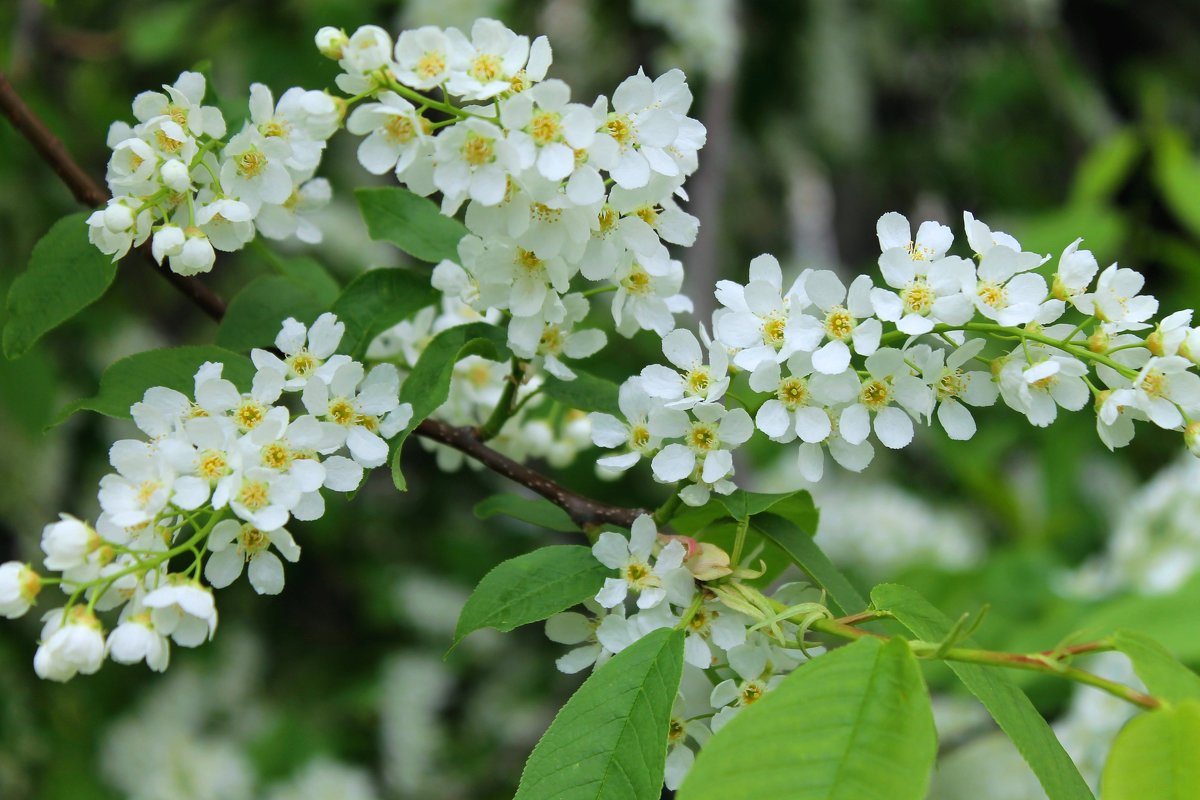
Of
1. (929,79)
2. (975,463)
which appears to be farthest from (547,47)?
(929,79)

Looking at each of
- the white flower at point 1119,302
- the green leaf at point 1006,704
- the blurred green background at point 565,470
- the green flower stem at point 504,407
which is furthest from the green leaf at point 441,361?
the blurred green background at point 565,470

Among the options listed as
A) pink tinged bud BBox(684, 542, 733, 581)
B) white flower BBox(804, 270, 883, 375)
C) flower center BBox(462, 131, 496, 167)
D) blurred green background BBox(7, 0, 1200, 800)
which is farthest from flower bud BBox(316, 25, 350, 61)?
blurred green background BBox(7, 0, 1200, 800)

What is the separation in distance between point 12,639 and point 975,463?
3.16m

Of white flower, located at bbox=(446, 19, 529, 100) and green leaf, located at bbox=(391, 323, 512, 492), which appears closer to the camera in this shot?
white flower, located at bbox=(446, 19, 529, 100)

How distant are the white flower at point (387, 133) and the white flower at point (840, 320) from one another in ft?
1.28

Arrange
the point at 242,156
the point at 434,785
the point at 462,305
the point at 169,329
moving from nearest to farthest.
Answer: the point at 242,156 < the point at 462,305 < the point at 434,785 < the point at 169,329

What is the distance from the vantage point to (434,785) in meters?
3.45

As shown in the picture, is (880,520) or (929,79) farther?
(929,79)

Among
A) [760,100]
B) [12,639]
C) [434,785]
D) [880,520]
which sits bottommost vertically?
[434,785]

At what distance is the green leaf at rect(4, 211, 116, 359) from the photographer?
1208 millimetres

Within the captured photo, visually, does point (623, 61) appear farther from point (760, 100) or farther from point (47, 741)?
point (47, 741)

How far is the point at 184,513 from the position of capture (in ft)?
3.26

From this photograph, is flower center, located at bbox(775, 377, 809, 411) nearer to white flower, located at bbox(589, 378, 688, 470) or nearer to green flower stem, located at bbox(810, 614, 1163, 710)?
white flower, located at bbox(589, 378, 688, 470)

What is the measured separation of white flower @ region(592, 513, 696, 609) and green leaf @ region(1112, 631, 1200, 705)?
39cm
